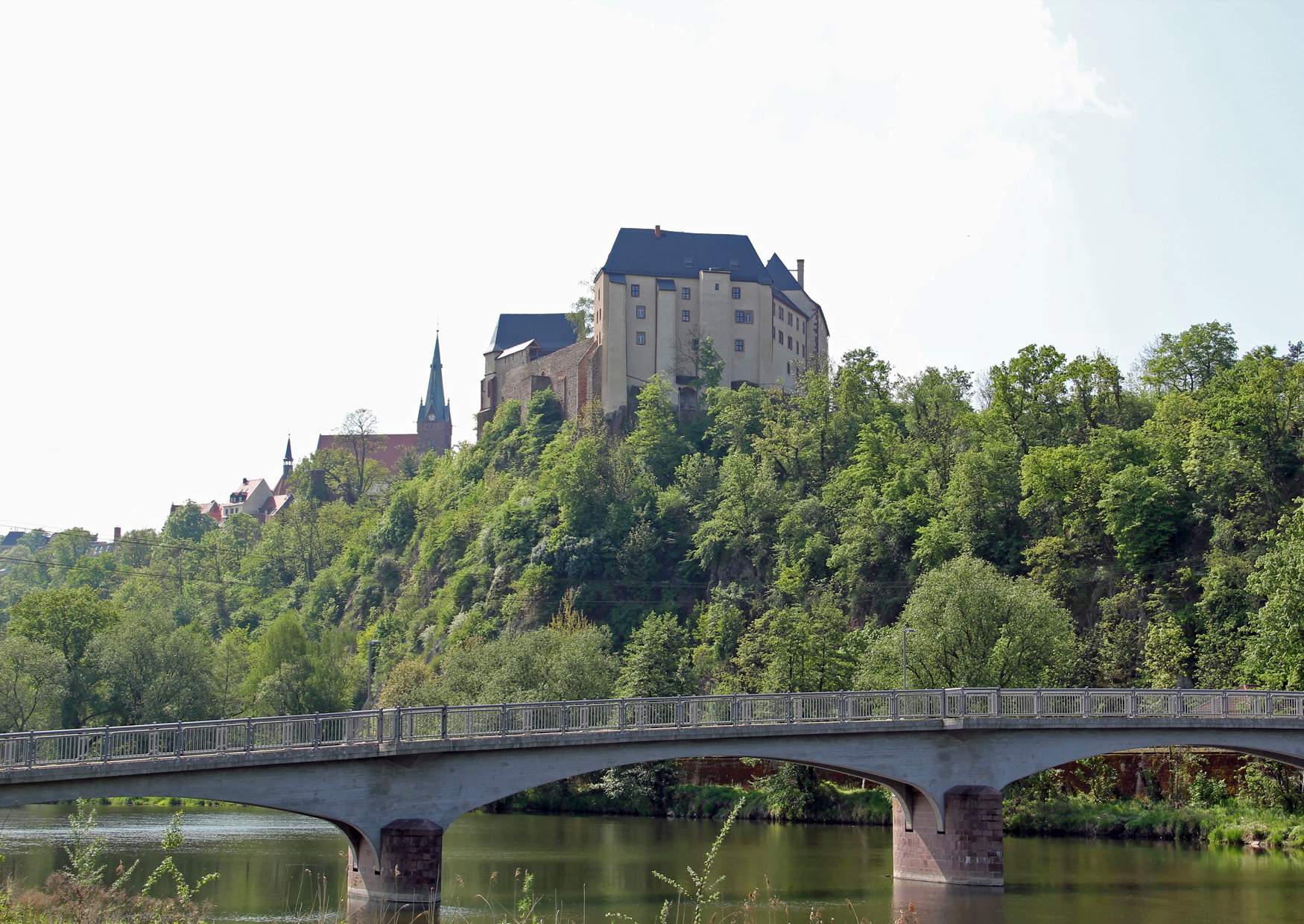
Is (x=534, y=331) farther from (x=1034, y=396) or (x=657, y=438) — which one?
(x=1034, y=396)

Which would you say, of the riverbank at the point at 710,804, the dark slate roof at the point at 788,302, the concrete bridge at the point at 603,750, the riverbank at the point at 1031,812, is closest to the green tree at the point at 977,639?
the riverbank at the point at 1031,812

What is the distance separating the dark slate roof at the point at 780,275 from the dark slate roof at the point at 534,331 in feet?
65.9

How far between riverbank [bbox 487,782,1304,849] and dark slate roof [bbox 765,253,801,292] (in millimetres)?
69784

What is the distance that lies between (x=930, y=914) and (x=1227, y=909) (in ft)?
23.0

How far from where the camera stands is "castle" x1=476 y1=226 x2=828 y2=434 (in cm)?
11631

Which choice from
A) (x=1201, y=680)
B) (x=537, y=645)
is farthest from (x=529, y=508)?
(x=1201, y=680)

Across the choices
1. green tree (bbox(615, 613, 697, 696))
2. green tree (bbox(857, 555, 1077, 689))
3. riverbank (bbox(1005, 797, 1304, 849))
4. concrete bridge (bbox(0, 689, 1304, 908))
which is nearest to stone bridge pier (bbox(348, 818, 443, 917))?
concrete bridge (bbox(0, 689, 1304, 908))

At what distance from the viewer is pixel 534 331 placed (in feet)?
472

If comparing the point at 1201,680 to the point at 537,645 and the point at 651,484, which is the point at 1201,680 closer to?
the point at 537,645

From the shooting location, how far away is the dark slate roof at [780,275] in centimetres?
13112

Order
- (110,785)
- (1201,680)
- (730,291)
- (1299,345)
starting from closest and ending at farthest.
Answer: (110,785)
(1201,680)
(1299,345)
(730,291)

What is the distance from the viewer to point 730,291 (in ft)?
386

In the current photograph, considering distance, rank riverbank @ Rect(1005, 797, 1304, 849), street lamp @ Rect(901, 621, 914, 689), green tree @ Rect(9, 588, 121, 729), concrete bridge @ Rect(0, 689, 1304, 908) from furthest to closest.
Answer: green tree @ Rect(9, 588, 121, 729) → street lamp @ Rect(901, 621, 914, 689) → riverbank @ Rect(1005, 797, 1304, 849) → concrete bridge @ Rect(0, 689, 1304, 908)

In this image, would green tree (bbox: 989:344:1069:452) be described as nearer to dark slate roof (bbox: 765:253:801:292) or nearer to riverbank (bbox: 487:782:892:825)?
riverbank (bbox: 487:782:892:825)
